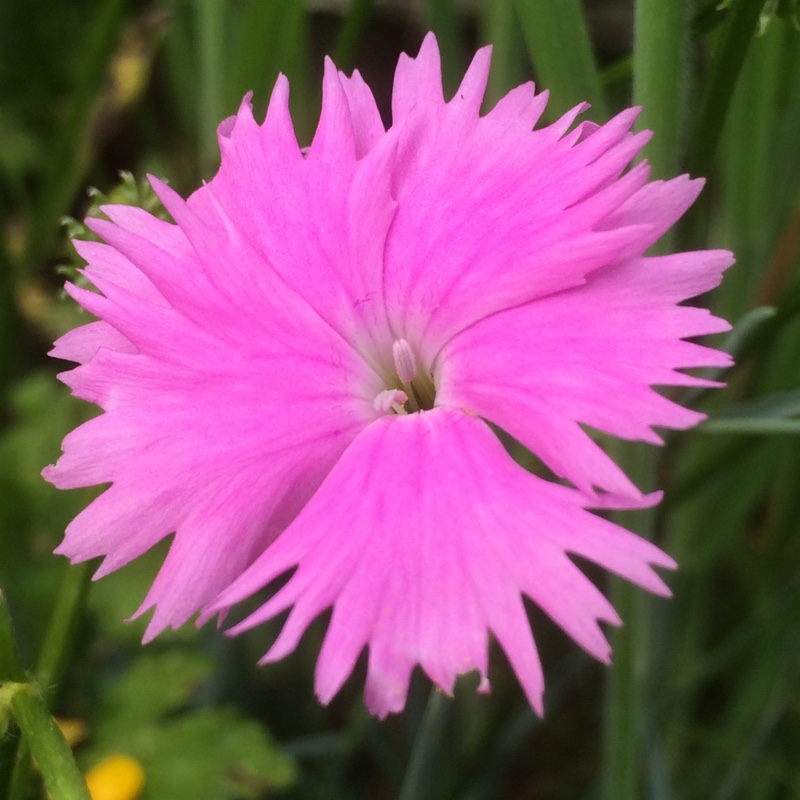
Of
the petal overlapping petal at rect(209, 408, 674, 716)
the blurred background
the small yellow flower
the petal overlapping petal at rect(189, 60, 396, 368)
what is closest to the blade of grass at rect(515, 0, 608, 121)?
the blurred background

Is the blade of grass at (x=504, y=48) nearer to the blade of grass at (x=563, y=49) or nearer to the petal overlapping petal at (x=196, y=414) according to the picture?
the blade of grass at (x=563, y=49)

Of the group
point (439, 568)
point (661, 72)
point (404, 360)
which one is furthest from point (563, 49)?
point (439, 568)

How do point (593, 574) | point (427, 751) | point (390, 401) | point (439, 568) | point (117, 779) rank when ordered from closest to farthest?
point (439, 568), point (390, 401), point (427, 751), point (117, 779), point (593, 574)

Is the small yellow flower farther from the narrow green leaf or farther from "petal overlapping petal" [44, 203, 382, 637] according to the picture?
the narrow green leaf

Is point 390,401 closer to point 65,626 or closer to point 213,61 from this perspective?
point 65,626

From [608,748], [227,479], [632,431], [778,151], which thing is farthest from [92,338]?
[778,151]

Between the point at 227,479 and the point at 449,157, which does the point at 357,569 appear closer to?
the point at 227,479
